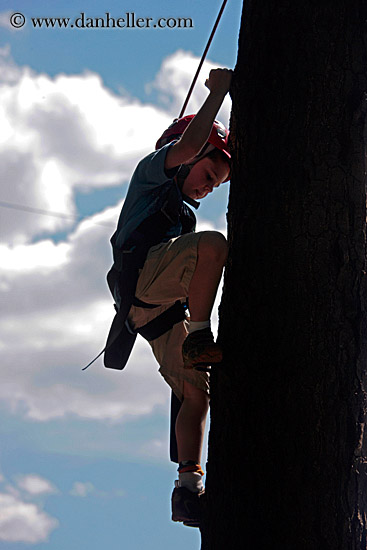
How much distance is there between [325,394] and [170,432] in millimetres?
1157

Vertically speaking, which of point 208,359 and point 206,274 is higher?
point 206,274

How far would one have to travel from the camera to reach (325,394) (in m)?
2.10

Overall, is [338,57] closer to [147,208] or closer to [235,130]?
[235,130]

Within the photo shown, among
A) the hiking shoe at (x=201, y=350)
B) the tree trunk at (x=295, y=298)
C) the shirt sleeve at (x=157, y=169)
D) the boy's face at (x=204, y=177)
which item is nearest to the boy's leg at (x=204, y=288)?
the hiking shoe at (x=201, y=350)

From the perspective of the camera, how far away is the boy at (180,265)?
8.59 feet

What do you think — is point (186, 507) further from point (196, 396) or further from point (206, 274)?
point (206, 274)

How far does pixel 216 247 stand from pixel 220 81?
0.64 m

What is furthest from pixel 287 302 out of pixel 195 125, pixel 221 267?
pixel 195 125

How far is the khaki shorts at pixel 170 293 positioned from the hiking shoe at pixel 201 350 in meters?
0.25

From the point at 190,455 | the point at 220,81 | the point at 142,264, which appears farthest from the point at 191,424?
the point at 220,81

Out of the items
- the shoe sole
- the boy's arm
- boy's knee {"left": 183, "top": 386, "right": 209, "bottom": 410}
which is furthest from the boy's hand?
boy's knee {"left": 183, "top": 386, "right": 209, "bottom": 410}

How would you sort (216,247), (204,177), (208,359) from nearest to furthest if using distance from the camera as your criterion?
(208,359), (216,247), (204,177)

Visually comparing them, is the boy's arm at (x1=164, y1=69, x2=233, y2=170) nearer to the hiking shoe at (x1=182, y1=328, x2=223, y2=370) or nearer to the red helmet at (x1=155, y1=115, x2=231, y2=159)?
the red helmet at (x1=155, y1=115, x2=231, y2=159)

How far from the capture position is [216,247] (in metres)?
2.59
